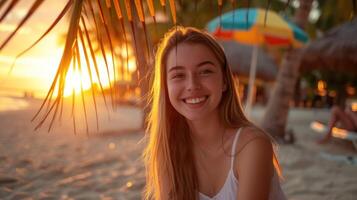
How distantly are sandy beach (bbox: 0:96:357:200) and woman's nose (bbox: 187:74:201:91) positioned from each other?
67 cm

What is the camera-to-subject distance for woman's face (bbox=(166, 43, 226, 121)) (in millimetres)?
1666

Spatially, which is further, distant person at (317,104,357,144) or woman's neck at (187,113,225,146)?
distant person at (317,104,357,144)

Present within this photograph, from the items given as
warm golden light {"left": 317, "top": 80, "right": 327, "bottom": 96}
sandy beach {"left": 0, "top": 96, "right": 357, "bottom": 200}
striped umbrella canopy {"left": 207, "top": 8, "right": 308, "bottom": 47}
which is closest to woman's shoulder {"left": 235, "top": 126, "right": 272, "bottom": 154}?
sandy beach {"left": 0, "top": 96, "right": 357, "bottom": 200}

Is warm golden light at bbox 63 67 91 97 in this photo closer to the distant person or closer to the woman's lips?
the woman's lips

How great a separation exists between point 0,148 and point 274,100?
4306 millimetres

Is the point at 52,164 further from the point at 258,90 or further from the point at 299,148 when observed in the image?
the point at 258,90

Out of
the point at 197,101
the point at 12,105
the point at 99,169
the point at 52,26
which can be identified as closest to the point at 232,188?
the point at 197,101

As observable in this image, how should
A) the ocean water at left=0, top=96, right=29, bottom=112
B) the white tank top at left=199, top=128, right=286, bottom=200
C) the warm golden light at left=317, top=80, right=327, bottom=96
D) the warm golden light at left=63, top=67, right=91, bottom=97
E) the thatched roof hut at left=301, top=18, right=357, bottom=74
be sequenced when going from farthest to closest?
the warm golden light at left=317, top=80, right=327, bottom=96, the ocean water at left=0, top=96, right=29, bottom=112, the thatched roof hut at left=301, top=18, right=357, bottom=74, the white tank top at left=199, top=128, right=286, bottom=200, the warm golden light at left=63, top=67, right=91, bottom=97

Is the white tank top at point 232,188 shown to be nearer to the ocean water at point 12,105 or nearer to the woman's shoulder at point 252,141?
the woman's shoulder at point 252,141


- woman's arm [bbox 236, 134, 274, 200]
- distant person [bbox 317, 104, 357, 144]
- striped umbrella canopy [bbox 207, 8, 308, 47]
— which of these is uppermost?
striped umbrella canopy [bbox 207, 8, 308, 47]

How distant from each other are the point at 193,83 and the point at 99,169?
272 centimetres

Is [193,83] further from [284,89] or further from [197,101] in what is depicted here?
[284,89]

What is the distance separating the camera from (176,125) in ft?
6.56

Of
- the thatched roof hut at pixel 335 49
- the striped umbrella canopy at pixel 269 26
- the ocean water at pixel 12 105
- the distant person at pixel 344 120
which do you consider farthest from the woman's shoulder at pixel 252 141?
the ocean water at pixel 12 105
